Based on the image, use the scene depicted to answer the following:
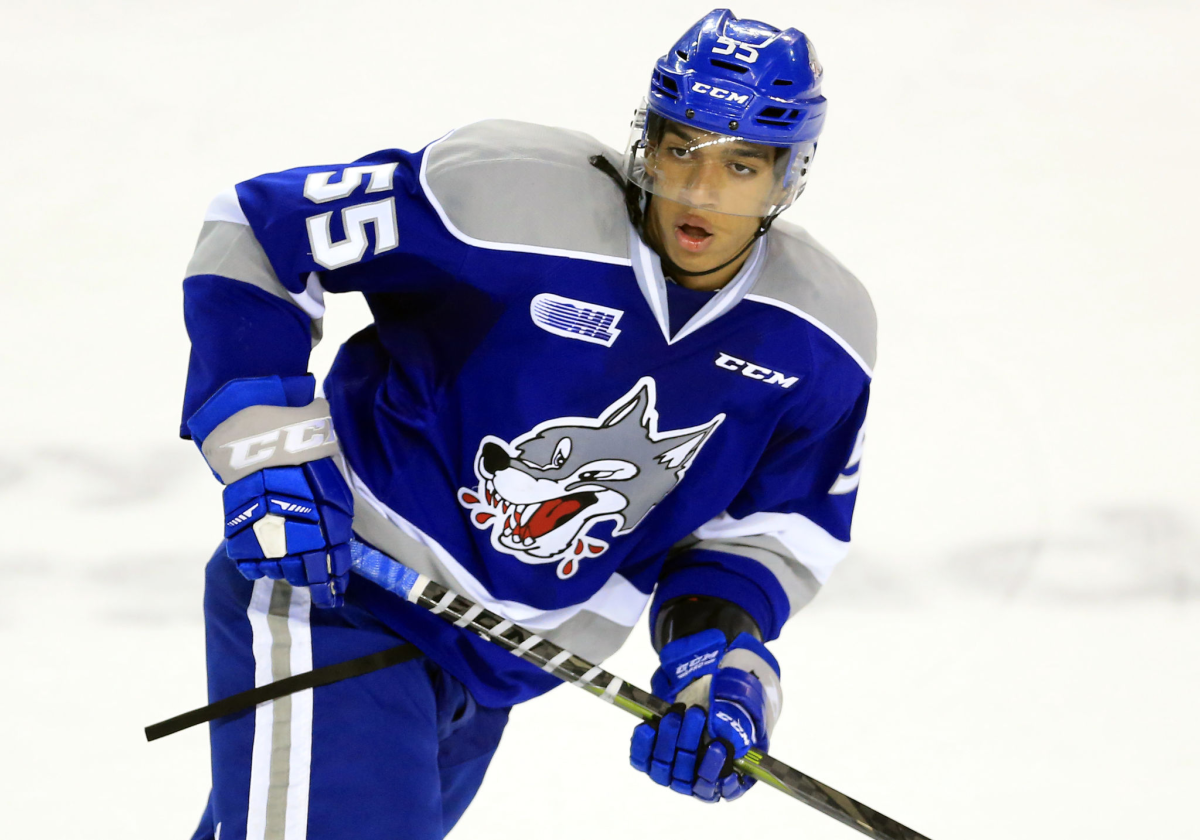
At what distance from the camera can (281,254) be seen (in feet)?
6.06

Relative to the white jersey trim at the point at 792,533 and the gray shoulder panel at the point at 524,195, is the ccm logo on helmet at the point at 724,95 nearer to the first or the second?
the gray shoulder panel at the point at 524,195

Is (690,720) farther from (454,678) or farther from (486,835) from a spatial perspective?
(486,835)

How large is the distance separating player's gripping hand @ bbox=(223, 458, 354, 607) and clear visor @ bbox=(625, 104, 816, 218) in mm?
556

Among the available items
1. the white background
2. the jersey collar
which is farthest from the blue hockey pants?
the white background

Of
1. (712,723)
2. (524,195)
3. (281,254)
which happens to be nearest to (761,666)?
(712,723)

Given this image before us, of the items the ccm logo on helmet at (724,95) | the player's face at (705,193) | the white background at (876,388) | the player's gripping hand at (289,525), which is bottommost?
the white background at (876,388)

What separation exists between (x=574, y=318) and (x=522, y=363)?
89mm

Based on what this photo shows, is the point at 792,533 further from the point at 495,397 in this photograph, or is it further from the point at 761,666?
the point at 495,397

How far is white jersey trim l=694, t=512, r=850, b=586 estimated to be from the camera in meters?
2.14

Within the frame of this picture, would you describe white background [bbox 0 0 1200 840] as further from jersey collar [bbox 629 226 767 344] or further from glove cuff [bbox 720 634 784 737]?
jersey collar [bbox 629 226 767 344]

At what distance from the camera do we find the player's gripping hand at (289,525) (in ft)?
5.97

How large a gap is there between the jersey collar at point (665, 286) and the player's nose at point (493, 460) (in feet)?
0.86

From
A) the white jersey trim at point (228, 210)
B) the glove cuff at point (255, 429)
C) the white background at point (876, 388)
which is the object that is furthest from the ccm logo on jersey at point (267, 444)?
the white background at point (876, 388)

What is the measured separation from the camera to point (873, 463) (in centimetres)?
322
